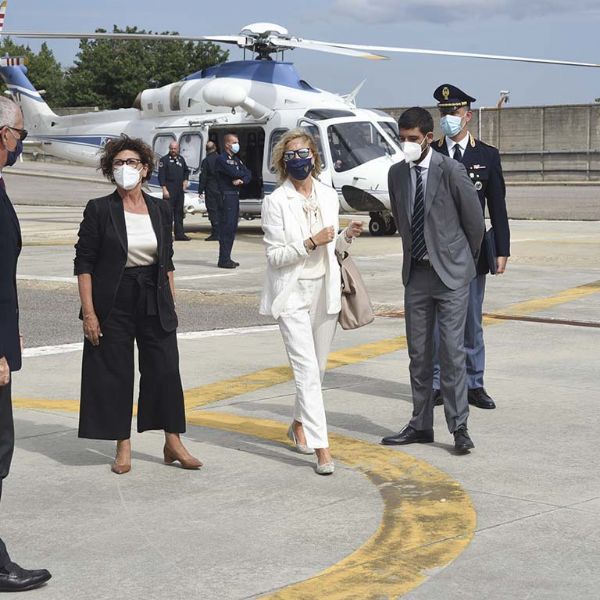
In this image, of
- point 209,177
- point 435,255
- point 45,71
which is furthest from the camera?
point 45,71

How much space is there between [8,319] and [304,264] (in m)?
2.28

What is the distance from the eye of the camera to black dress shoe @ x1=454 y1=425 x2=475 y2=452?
A: 6.95 m

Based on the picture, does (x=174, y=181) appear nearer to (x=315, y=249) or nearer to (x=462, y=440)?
(x=315, y=249)

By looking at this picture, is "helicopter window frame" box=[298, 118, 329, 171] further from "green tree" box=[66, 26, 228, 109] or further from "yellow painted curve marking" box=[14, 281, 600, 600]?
"green tree" box=[66, 26, 228, 109]

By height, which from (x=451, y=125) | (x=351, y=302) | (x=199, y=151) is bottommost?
(x=351, y=302)

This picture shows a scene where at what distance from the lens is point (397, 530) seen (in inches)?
217

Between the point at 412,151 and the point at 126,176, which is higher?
the point at 412,151

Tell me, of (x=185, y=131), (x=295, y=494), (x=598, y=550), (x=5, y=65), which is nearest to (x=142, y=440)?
(x=295, y=494)

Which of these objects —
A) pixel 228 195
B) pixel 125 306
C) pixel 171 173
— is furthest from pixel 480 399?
pixel 171 173

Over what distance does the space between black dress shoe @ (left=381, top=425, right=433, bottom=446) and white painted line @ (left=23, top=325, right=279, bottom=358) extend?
13.5 feet

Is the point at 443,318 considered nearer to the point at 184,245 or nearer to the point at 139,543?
the point at 139,543

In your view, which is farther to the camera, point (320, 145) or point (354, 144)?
point (354, 144)

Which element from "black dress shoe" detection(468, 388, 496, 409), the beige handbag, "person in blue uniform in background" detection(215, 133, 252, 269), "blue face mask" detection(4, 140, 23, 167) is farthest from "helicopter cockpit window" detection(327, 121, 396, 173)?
"blue face mask" detection(4, 140, 23, 167)

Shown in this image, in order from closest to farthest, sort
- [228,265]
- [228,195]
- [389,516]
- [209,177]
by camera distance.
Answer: [389,516] → [228,265] → [228,195] → [209,177]
